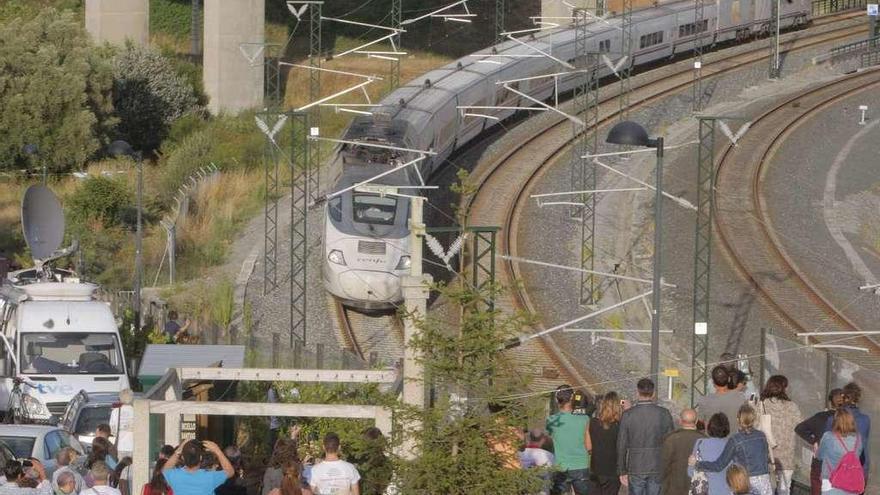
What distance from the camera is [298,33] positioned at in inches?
3253

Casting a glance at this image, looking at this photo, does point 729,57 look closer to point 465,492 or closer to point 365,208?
point 365,208

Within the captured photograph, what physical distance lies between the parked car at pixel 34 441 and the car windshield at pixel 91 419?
3469 mm

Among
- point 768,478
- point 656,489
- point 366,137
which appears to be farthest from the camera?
point 366,137

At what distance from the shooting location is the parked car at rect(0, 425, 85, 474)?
68.0ft

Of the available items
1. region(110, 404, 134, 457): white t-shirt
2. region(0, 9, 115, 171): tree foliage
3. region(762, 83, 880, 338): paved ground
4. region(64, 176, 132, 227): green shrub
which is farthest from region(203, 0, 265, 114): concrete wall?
region(110, 404, 134, 457): white t-shirt

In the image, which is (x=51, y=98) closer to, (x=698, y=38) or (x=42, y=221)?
(x=698, y=38)

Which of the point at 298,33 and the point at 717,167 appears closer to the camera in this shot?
the point at 717,167

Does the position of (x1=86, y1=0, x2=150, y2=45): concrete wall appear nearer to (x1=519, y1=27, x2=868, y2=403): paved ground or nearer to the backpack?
(x1=519, y1=27, x2=868, y2=403): paved ground

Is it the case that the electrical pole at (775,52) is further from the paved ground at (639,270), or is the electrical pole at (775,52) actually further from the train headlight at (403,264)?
the train headlight at (403,264)

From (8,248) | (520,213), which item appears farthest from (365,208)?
(8,248)

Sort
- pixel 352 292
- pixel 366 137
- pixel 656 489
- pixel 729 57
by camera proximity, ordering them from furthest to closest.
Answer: pixel 729 57 < pixel 366 137 < pixel 352 292 < pixel 656 489

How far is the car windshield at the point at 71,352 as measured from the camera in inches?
1136

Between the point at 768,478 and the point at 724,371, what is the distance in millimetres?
1697

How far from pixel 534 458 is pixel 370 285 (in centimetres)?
2103
